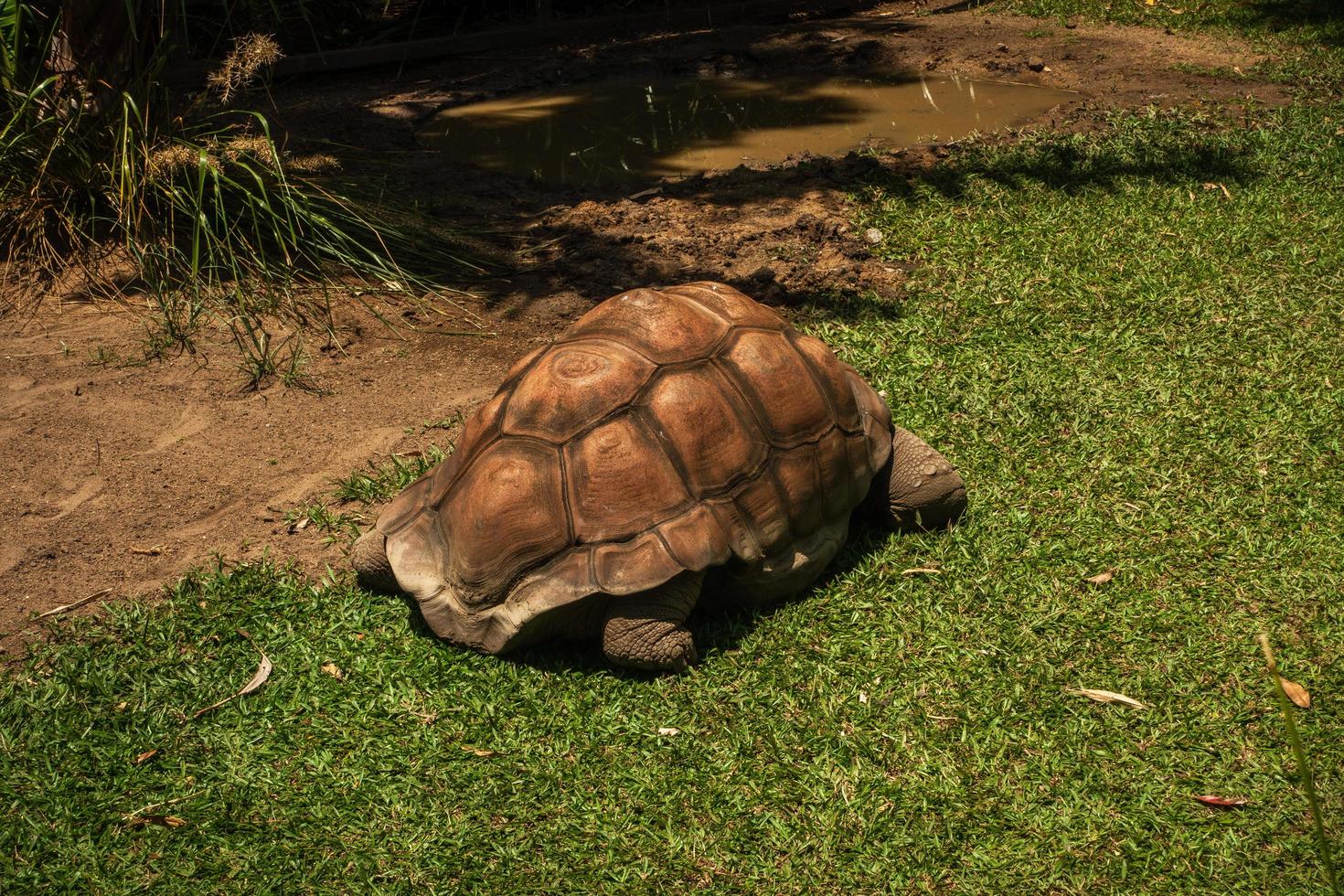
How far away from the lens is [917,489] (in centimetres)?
414

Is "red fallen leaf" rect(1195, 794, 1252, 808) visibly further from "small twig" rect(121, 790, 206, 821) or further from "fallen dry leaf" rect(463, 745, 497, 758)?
"small twig" rect(121, 790, 206, 821)

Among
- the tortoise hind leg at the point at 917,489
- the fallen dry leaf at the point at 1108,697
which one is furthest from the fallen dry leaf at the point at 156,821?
A: the fallen dry leaf at the point at 1108,697

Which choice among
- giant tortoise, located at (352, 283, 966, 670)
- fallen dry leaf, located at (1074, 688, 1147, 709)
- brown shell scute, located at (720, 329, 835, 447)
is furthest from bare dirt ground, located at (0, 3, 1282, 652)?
fallen dry leaf, located at (1074, 688, 1147, 709)

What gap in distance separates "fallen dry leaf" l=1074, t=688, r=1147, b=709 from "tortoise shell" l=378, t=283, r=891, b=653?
0.98m

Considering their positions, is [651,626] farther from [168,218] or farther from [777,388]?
[168,218]

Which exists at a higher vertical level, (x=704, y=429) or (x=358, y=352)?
(x=704, y=429)

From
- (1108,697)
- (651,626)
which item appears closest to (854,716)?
(651,626)

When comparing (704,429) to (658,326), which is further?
(658,326)

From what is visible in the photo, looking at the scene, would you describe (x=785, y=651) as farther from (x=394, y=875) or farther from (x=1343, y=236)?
(x=1343, y=236)

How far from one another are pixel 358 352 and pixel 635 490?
2.60m

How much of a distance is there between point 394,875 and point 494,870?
0.27 metres

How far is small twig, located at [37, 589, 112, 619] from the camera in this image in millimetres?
4031

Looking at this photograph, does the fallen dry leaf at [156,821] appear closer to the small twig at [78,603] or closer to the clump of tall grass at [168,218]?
the small twig at [78,603]

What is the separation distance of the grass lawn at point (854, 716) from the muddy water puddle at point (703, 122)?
374 cm
